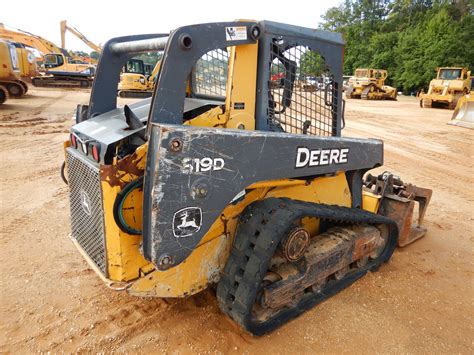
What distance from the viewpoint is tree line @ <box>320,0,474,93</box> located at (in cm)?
3153

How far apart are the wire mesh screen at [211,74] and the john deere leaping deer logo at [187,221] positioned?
101 cm

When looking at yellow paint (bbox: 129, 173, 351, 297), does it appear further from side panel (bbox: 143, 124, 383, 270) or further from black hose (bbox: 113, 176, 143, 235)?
black hose (bbox: 113, 176, 143, 235)

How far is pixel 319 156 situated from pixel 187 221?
111 cm

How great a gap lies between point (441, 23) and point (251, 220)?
39.1m

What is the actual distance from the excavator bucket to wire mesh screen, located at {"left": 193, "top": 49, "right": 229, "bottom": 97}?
40.9ft

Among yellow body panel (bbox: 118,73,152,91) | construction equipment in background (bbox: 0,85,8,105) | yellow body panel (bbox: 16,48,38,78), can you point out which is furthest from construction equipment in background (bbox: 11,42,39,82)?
yellow body panel (bbox: 118,73,152,91)

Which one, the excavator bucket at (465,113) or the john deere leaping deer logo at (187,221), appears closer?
the john deere leaping deer logo at (187,221)

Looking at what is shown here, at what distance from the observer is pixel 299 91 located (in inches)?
102

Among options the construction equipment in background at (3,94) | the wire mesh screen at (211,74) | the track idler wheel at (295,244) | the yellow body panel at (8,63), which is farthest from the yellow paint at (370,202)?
the yellow body panel at (8,63)

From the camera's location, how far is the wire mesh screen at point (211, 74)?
2.41 metres

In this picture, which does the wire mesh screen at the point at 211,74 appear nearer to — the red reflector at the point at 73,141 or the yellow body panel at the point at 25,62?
the red reflector at the point at 73,141

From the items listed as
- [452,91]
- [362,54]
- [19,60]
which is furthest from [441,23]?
[19,60]

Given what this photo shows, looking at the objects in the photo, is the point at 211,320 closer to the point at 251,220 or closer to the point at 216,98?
the point at 251,220

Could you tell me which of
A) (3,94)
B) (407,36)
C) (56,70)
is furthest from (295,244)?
(407,36)
